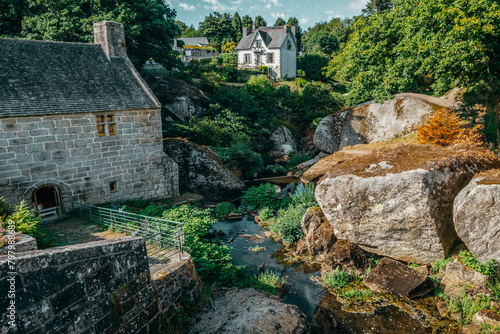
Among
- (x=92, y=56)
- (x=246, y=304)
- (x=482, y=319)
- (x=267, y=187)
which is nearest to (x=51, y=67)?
(x=92, y=56)

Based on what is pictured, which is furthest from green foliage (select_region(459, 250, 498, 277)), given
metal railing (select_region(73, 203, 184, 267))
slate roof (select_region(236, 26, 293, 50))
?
slate roof (select_region(236, 26, 293, 50))

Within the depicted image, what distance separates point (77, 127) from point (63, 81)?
241 centimetres

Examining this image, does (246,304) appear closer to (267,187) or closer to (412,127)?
(267,187)

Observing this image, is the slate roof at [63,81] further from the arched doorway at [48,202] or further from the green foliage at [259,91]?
the green foliage at [259,91]

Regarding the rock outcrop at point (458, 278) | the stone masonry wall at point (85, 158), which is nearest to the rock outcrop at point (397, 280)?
the rock outcrop at point (458, 278)

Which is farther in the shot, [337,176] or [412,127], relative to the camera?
[412,127]

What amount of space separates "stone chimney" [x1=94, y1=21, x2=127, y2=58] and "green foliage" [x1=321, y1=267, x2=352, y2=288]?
50.6 feet

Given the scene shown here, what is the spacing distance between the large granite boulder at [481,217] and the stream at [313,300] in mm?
3031

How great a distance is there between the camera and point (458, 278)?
10609mm

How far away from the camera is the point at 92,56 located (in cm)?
1758

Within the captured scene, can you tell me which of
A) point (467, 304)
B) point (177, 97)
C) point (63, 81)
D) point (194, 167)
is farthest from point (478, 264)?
point (177, 97)

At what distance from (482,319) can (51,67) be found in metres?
19.1

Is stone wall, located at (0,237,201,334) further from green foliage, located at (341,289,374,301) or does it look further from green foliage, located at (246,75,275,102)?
green foliage, located at (246,75,275,102)

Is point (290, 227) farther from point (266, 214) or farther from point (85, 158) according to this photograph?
point (85, 158)
